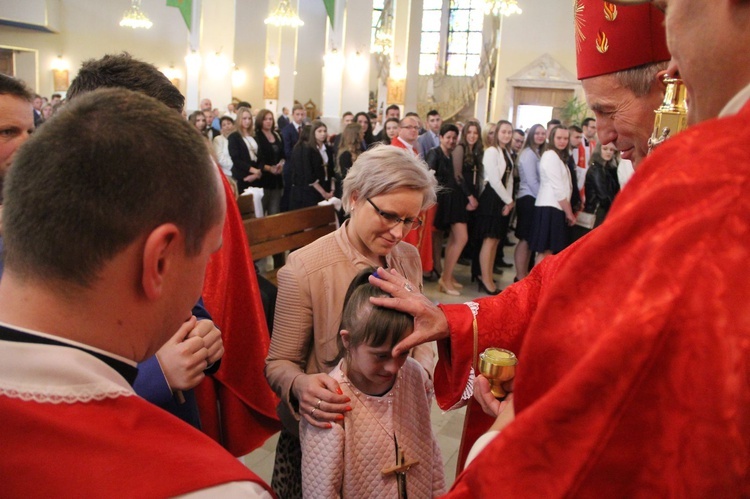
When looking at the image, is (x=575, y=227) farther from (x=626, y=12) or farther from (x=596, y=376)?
(x=596, y=376)

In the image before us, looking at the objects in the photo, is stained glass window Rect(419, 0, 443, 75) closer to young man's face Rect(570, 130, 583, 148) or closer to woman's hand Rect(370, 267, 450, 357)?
young man's face Rect(570, 130, 583, 148)

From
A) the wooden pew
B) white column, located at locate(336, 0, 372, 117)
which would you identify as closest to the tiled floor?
the wooden pew

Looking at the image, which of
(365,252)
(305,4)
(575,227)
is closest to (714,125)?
(365,252)

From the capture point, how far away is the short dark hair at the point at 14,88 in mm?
1786

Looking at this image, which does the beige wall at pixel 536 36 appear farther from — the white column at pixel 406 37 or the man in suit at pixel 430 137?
the man in suit at pixel 430 137

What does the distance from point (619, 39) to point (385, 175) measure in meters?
0.89

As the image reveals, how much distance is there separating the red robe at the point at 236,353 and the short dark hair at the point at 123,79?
46 centimetres

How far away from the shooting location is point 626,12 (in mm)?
1749

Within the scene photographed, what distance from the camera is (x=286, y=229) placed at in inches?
147

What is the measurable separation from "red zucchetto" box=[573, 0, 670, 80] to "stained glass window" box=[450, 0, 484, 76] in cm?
2476

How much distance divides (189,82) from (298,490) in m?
20.3

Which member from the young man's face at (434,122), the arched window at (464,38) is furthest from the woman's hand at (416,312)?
the arched window at (464,38)

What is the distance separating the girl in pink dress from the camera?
1621 millimetres

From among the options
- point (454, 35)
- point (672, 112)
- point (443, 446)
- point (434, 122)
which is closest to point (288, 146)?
point (434, 122)
